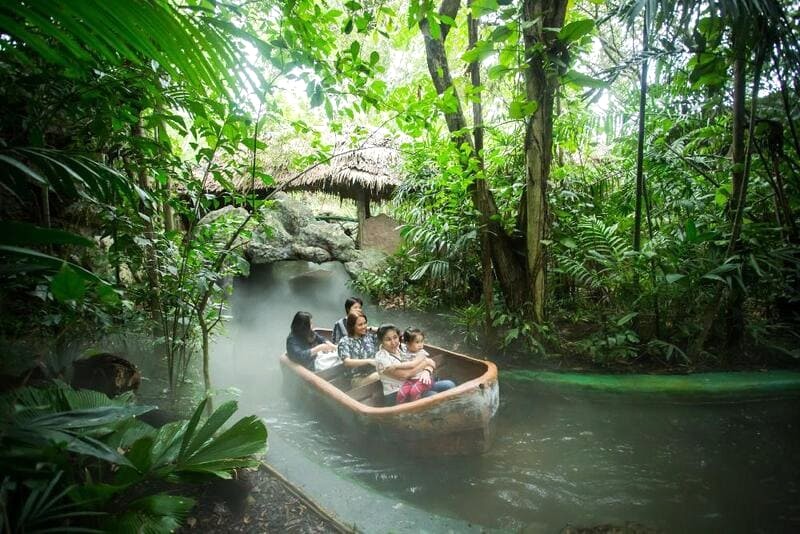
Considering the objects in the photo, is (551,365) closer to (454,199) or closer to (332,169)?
(454,199)

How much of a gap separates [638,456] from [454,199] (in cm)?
290

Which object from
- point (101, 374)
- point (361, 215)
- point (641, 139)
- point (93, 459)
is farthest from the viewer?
point (361, 215)

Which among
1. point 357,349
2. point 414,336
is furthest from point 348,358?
point 414,336

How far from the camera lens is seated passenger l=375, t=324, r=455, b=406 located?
3242 mm

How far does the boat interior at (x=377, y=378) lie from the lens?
11.7 feet

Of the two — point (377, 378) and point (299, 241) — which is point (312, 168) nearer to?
point (377, 378)

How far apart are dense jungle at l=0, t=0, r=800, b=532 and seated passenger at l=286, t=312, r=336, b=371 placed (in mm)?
790

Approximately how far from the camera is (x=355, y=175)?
30.0 feet

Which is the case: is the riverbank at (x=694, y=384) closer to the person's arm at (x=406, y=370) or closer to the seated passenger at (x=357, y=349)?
the person's arm at (x=406, y=370)

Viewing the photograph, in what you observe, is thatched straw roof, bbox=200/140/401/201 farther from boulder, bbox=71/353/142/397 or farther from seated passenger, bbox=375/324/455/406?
boulder, bbox=71/353/142/397

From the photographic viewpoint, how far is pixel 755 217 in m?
3.93

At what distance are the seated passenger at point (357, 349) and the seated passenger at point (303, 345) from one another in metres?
0.32

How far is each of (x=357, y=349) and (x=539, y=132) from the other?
2.75 metres

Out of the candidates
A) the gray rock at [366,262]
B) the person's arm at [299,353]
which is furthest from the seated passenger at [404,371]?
the gray rock at [366,262]
